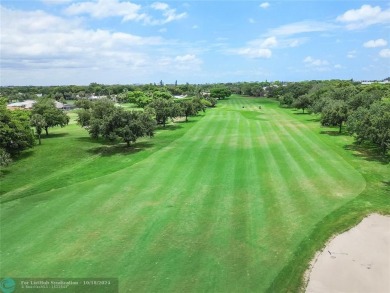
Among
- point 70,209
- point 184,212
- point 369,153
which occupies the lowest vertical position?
point 70,209

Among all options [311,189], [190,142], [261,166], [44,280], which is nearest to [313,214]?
[311,189]

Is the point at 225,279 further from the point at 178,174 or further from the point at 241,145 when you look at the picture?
the point at 241,145

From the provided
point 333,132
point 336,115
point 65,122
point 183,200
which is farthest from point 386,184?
point 65,122

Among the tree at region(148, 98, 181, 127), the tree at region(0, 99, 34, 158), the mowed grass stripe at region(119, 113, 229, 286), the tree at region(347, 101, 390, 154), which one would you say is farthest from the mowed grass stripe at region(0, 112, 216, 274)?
the tree at region(148, 98, 181, 127)

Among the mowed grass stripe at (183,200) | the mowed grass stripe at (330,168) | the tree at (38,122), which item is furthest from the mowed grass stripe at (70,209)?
the tree at (38,122)

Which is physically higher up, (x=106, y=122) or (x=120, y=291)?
(x=106, y=122)

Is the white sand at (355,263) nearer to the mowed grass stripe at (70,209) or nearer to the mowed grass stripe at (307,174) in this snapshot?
the mowed grass stripe at (307,174)

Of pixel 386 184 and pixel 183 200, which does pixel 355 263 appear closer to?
pixel 183 200
